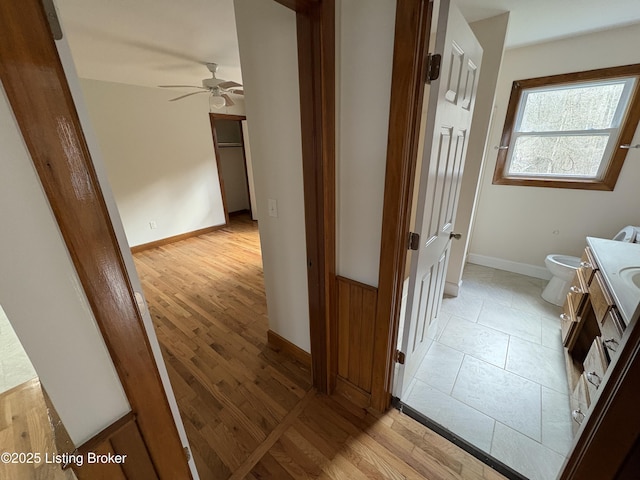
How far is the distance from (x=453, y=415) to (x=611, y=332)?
0.86 meters

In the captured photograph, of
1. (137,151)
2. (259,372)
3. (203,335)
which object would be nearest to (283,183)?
(259,372)

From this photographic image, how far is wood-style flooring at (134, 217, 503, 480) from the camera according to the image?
1200 millimetres

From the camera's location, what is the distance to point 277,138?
1.29 m

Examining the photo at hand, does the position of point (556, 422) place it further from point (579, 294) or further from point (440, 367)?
point (579, 294)

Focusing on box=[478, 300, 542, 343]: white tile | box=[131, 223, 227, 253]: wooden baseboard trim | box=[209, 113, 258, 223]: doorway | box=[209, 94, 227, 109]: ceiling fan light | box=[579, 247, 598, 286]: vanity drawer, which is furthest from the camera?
box=[209, 113, 258, 223]: doorway

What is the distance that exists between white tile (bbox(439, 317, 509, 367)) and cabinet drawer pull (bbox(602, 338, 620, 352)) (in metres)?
0.71

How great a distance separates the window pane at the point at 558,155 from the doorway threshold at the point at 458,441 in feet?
9.01

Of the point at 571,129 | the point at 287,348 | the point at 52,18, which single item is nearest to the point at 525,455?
the point at 287,348

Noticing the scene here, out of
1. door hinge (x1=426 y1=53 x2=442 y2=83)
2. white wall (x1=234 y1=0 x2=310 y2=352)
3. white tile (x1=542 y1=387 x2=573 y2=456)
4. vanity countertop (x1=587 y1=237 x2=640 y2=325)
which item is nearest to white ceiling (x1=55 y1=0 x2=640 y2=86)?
white wall (x1=234 y1=0 x2=310 y2=352)

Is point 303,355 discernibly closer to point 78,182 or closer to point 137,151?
point 78,182

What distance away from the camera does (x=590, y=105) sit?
2.37 m

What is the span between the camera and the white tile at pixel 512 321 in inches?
79.9

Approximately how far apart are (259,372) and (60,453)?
1150 millimetres

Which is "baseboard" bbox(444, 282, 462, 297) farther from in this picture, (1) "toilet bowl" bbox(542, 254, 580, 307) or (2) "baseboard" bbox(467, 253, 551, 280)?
(2) "baseboard" bbox(467, 253, 551, 280)
